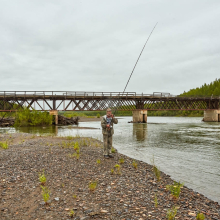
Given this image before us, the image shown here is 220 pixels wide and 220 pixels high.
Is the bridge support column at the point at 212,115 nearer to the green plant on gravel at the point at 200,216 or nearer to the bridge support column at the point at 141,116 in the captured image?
the bridge support column at the point at 141,116

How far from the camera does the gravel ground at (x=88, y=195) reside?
17.7 ft

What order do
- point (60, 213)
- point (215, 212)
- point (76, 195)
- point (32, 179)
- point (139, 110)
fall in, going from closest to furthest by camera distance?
point (60, 213)
point (215, 212)
point (76, 195)
point (32, 179)
point (139, 110)

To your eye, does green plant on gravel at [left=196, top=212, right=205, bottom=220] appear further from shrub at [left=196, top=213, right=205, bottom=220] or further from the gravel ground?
the gravel ground

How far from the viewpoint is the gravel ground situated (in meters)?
5.40

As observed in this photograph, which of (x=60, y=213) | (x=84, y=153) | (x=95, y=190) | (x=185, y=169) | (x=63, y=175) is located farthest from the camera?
(x=84, y=153)

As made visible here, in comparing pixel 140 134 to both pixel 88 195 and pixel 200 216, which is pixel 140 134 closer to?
pixel 88 195

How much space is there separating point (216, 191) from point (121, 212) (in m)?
4.42

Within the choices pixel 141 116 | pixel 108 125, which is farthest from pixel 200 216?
pixel 141 116

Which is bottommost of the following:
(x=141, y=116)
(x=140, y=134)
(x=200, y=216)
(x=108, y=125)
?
(x=140, y=134)

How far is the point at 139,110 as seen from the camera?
63.1m

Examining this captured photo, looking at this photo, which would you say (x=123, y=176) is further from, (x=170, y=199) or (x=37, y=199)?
(x=37, y=199)

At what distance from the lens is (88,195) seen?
6477mm

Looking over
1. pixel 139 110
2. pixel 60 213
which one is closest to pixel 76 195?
pixel 60 213

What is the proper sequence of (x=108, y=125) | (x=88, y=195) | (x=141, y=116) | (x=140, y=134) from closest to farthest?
1. (x=88, y=195)
2. (x=108, y=125)
3. (x=140, y=134)
4. (x=141, y=116)
